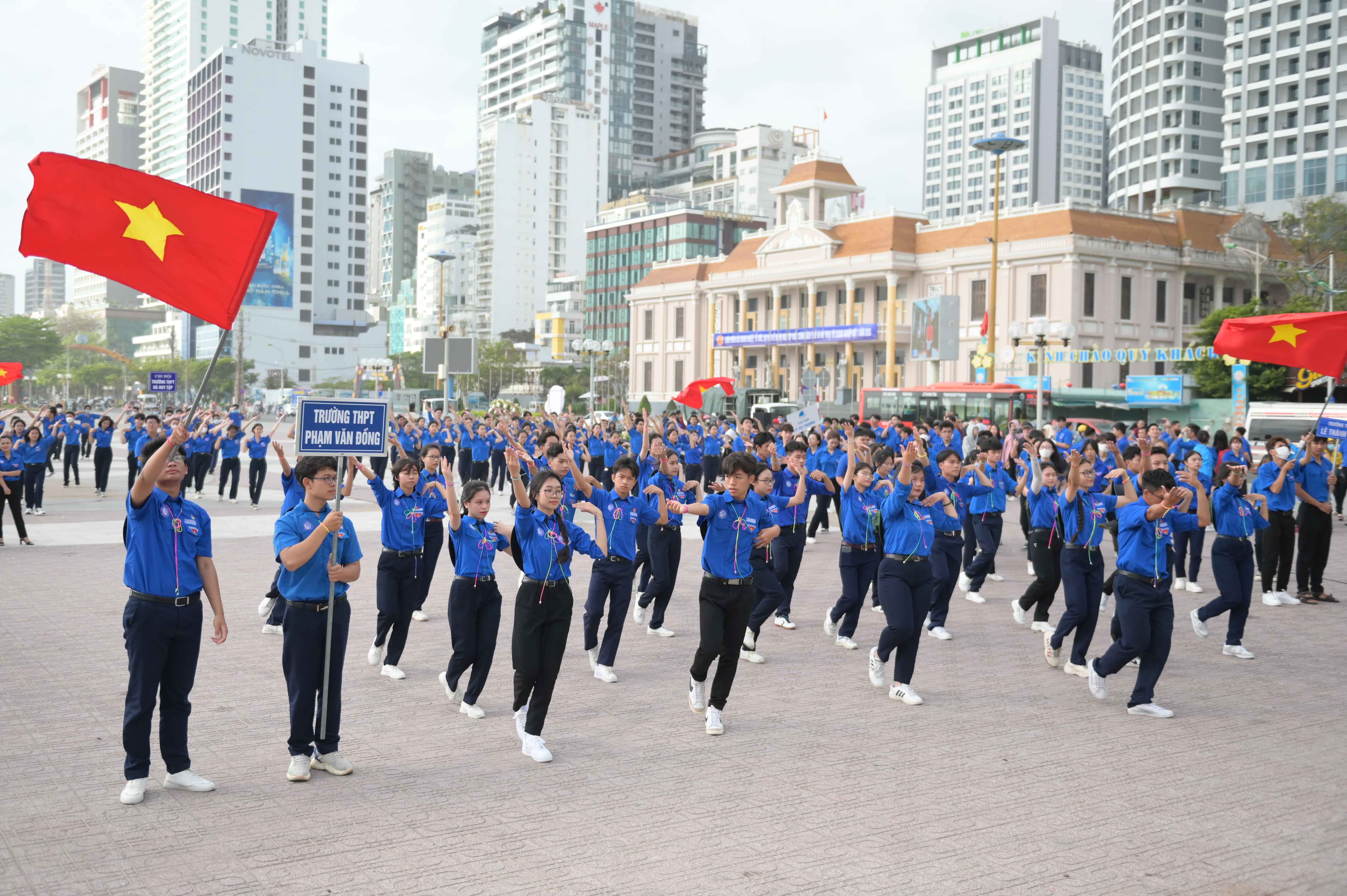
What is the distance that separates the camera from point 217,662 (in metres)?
8.78

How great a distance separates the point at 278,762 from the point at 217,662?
2.69 m

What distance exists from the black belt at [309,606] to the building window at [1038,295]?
59059 mm

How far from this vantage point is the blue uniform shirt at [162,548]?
5.71 m

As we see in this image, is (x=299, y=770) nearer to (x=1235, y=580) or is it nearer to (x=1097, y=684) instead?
(x=1097, y=684)

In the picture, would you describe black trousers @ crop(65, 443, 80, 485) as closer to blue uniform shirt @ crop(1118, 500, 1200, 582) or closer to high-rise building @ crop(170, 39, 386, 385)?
blue uniform shirt @ crop(1118, 500, 1200, 582)

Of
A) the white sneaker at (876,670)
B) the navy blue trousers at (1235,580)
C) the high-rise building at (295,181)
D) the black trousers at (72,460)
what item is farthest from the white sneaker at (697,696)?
the high-rise building at (295,181)

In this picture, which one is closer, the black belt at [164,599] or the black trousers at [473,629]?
the black belt at [164,599]

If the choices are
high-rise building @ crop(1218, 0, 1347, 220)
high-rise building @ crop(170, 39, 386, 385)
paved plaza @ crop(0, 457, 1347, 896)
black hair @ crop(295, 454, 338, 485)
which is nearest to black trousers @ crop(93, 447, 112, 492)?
paved plaza @ crop(0, 457, 1347, 896)

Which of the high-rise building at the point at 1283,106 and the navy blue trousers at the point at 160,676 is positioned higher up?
the high-rise building at the point at 1283,106

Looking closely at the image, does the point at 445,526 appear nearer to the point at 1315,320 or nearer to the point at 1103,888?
the point at 1315,320

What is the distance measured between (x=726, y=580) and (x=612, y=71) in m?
155

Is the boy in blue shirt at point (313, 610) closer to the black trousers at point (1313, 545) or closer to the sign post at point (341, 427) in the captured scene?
the sign post at point (341, 427)

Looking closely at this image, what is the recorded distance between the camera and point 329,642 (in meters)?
6.08

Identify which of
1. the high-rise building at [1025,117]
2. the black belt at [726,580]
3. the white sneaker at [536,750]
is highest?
the high-rise building at [1025,117]
